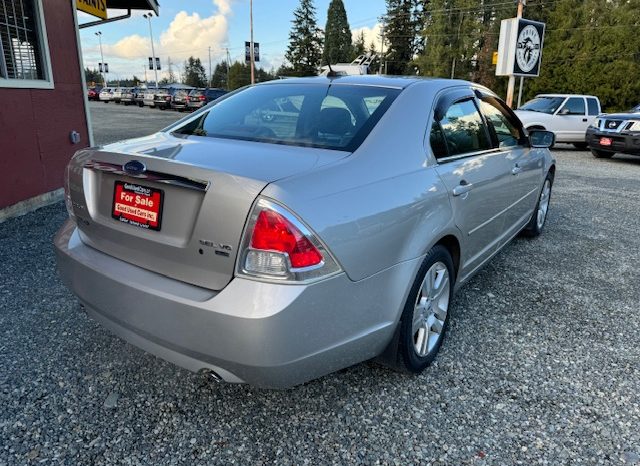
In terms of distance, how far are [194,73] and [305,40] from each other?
40.8m

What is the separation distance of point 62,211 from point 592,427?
5.73m

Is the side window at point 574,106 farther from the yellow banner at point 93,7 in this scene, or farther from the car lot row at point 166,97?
the car lot row at point 166,97

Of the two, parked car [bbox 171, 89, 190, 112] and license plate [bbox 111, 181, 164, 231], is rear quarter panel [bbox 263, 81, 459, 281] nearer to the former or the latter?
license plate [bbox 111, 181, 164, 231]

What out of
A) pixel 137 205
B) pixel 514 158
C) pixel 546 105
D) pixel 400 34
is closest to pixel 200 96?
pixel 546 105

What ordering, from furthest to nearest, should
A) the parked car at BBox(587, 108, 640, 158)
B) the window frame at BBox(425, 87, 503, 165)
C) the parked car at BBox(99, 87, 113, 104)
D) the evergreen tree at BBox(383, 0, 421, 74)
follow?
1. the evergreen tree at BBox(383, 0, 421, 74)
2. the parked car at BBox(99, 87, 113, 104)
3. the parked car at BBox(587, 108, 640, 158)
4. the window frame at BBox(425, 87, 503, 165)

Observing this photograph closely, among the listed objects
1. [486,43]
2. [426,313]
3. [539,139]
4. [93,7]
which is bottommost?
[426,313]

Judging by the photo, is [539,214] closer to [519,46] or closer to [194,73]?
[519,46]

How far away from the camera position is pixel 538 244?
5.02 m

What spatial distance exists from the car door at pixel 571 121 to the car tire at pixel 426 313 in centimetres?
1320

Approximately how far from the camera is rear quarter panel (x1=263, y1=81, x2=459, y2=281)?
6.06ft

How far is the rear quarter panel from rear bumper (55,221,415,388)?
0.11m

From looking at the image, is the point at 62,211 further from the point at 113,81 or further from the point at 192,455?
the point at 113,81

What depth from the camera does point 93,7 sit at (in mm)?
7730

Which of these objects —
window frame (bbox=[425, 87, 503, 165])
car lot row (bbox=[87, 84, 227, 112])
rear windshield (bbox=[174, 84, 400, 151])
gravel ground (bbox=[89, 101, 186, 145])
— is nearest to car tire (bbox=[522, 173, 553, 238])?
window frame (bbox=[425, 87, 503, 165])
